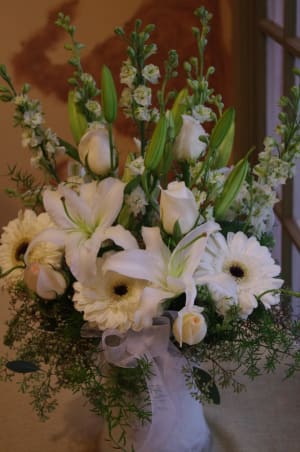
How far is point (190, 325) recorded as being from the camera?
0.69 meters

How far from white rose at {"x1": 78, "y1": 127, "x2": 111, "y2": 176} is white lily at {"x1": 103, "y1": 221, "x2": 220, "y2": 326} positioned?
4.2 inches

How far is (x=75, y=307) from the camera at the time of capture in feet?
2.41

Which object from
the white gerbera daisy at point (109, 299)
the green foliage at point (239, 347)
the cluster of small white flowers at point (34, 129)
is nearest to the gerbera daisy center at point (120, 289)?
the white gerbera daisy at point (109, 299)

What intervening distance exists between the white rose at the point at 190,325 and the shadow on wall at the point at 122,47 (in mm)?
1733

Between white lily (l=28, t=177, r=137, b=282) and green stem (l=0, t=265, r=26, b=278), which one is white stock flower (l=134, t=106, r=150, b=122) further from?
green stem (l=0, t=265, r=26, b=278)

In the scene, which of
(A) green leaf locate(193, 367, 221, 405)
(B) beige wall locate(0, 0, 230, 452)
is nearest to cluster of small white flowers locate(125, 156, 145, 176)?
(A) green leaf locate(193, 367, 221, 405)

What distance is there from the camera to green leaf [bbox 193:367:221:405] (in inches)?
29.8

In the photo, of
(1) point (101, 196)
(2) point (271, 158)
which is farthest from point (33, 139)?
(2) point (271, 158)

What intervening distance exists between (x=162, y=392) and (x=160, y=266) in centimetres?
17

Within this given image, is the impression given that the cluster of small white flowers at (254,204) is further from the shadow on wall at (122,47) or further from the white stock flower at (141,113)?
the shadow on wall at (122,47)

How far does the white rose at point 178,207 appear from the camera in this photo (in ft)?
2.29

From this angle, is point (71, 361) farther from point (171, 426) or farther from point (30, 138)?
point (30, 138)

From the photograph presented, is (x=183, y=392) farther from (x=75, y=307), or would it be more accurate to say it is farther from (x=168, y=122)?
(x=168, y=122)

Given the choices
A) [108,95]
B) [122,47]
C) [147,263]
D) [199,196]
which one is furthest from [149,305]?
[122,47]
